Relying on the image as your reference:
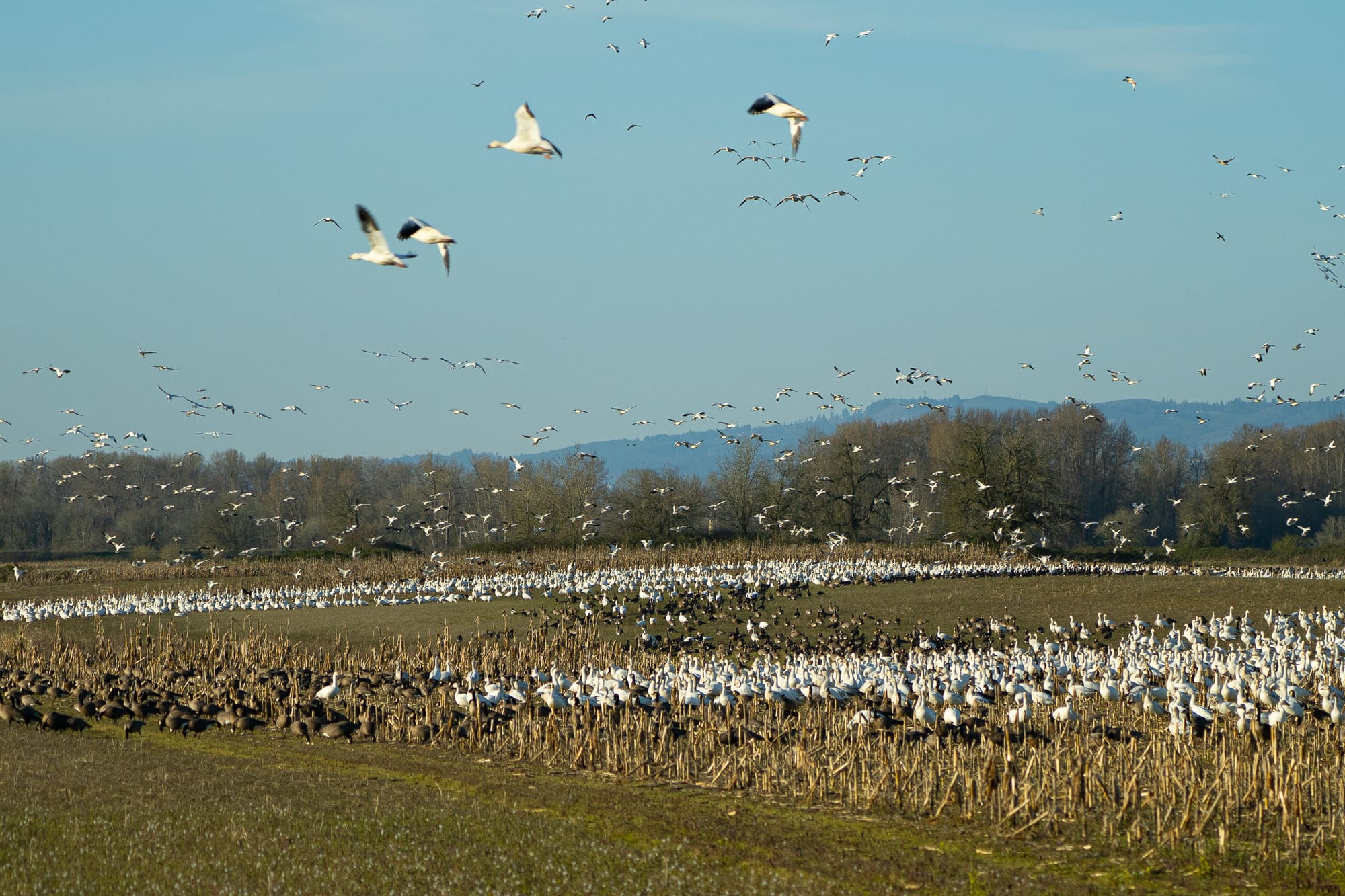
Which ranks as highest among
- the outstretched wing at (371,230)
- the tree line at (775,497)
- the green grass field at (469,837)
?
the outstretched wing at (371,230)

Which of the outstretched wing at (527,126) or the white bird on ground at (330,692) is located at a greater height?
the outstretched wing at (527,126)

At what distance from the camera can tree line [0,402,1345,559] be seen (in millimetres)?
69625

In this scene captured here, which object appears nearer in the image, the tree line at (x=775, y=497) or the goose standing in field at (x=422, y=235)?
the goose standing in field at (x=422, y=235)

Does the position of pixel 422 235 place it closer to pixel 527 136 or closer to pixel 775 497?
pixel 527 136

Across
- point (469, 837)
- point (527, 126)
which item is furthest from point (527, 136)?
point (469, 837)

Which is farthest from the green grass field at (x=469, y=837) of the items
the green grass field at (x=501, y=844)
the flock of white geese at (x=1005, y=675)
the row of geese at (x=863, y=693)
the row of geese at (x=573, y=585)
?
the row of geese at (x=573, y=585)

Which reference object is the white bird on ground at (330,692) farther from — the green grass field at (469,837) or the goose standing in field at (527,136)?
the goose standing in field at (527,136)

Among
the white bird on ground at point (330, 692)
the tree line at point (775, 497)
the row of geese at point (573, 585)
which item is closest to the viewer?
the white bird on ground at point (330, 692)

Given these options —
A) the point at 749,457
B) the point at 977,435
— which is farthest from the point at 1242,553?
the point at 749,457

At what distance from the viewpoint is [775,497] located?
7906cm

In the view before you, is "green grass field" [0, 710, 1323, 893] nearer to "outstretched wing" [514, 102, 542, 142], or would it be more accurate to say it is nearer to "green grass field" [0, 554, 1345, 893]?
"green grass field" [0, 554, 1345, 893]

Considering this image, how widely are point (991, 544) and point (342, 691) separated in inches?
1686

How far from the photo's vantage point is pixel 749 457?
83.8 m

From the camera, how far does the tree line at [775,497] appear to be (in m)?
69.6
